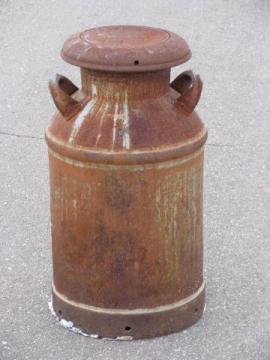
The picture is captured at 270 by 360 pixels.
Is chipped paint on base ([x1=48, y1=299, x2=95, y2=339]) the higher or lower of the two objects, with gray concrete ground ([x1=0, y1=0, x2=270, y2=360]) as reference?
higher

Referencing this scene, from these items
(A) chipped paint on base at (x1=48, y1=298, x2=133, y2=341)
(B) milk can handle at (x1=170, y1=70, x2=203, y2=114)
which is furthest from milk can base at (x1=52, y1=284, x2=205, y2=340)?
(B) milk can handle at (x1=170, y1=70, x2=203, y2=114)

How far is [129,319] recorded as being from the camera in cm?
421

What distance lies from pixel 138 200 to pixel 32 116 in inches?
147

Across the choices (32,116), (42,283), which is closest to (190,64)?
(32,116)

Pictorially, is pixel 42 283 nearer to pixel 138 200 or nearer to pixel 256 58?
pixel 138 200

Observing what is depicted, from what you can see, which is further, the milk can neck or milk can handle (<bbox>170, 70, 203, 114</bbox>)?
milk can handle (<bbox>170, 70, 203, 114</bbox>)

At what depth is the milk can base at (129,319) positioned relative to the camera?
421 centimetres

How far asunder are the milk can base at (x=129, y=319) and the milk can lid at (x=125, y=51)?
1174 millimetres

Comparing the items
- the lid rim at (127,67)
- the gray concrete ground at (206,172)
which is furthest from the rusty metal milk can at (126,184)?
the gray concrete ground at (206,172)

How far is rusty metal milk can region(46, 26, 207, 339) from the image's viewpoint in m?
3.89

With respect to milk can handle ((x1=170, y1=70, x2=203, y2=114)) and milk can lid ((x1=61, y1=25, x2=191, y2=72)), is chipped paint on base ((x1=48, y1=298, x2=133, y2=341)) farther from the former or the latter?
milk can lid ((x1=61, y1=25, x2=191, y2=72))

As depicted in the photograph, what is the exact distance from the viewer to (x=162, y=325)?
4.28m

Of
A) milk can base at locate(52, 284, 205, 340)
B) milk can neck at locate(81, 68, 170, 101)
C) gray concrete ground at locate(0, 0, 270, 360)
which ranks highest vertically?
milk can neck at locate(81, 68, 170, 101)

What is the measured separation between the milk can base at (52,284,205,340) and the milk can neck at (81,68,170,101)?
3.37ft
